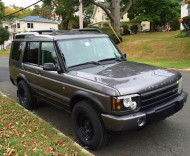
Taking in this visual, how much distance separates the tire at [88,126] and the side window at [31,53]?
1.97m

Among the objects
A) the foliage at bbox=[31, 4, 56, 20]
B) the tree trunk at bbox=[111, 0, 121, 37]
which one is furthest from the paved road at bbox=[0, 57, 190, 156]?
the foliage at bbox=[31, 4, 56, 20]

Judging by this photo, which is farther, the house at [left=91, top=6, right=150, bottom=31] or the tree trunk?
the house at [left=91, top=6, right=150, bottom=31]

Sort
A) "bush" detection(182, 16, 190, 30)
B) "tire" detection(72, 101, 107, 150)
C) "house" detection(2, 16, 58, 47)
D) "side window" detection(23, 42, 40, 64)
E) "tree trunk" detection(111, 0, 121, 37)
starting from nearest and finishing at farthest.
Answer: "tire" detection(72, 101, 107, 150) < "side window" detection(23, 42, 40, 64) < "bush" detection(182, 16, 190, 30) < "tree trunk" detection(111, 0, 121, 37) < "house" detection(2, 16, 58, 47)

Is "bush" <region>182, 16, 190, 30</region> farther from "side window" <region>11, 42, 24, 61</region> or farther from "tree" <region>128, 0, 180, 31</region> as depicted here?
"side window" <region>11, 42, 24, 61</region>

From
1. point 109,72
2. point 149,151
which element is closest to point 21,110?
point 109,72

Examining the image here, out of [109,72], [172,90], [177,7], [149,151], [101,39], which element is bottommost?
[149,151]

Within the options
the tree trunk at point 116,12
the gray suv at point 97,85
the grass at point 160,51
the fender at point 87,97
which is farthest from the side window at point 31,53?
the tree trunk at point 116,12

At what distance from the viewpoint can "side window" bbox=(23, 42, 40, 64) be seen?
16.0 feet

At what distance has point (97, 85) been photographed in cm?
318

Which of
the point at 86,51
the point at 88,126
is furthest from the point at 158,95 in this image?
the point at 86,51

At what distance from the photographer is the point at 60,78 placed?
3945 millimetres

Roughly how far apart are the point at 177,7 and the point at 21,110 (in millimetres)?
38333

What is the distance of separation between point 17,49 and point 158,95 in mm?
4228

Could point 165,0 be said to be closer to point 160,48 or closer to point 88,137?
point 160,48
